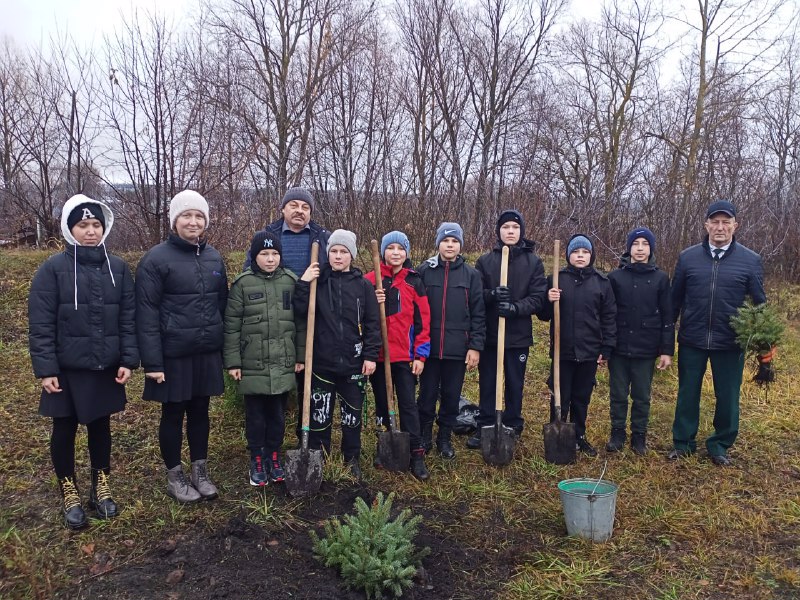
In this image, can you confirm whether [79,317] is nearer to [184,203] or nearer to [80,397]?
[80,397]

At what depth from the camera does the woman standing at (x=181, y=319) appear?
11.4ft

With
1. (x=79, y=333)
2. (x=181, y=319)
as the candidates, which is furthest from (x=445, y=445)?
(x=79, y=333)

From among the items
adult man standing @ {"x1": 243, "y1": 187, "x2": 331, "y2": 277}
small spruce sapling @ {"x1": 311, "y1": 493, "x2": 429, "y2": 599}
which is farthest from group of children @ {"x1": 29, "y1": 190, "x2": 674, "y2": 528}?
small spruce sapling @ {"x1": 311, "y1": 493, "x2": 429, "y2": 599}

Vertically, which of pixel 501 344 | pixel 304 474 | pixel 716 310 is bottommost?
pixel 304 474

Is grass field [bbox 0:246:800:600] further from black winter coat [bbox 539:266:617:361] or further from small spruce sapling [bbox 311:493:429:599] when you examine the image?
black winter coat [bbox 539:266:617:361]

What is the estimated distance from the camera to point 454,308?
4.44 m

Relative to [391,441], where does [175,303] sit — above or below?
above

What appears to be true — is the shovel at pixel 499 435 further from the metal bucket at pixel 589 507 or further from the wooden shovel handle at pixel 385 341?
the metal bucket at pixel 589 507

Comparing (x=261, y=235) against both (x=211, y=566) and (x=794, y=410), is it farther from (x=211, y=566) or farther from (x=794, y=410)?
(x=794, y=410)

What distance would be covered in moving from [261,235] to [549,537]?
2690 mm

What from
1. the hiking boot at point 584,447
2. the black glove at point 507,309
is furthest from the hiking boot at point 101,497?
the hiking boot at point 584,447

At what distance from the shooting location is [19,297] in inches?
313

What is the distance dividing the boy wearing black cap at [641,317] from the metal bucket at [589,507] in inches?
62.4

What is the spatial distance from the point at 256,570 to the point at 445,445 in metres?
2.08
